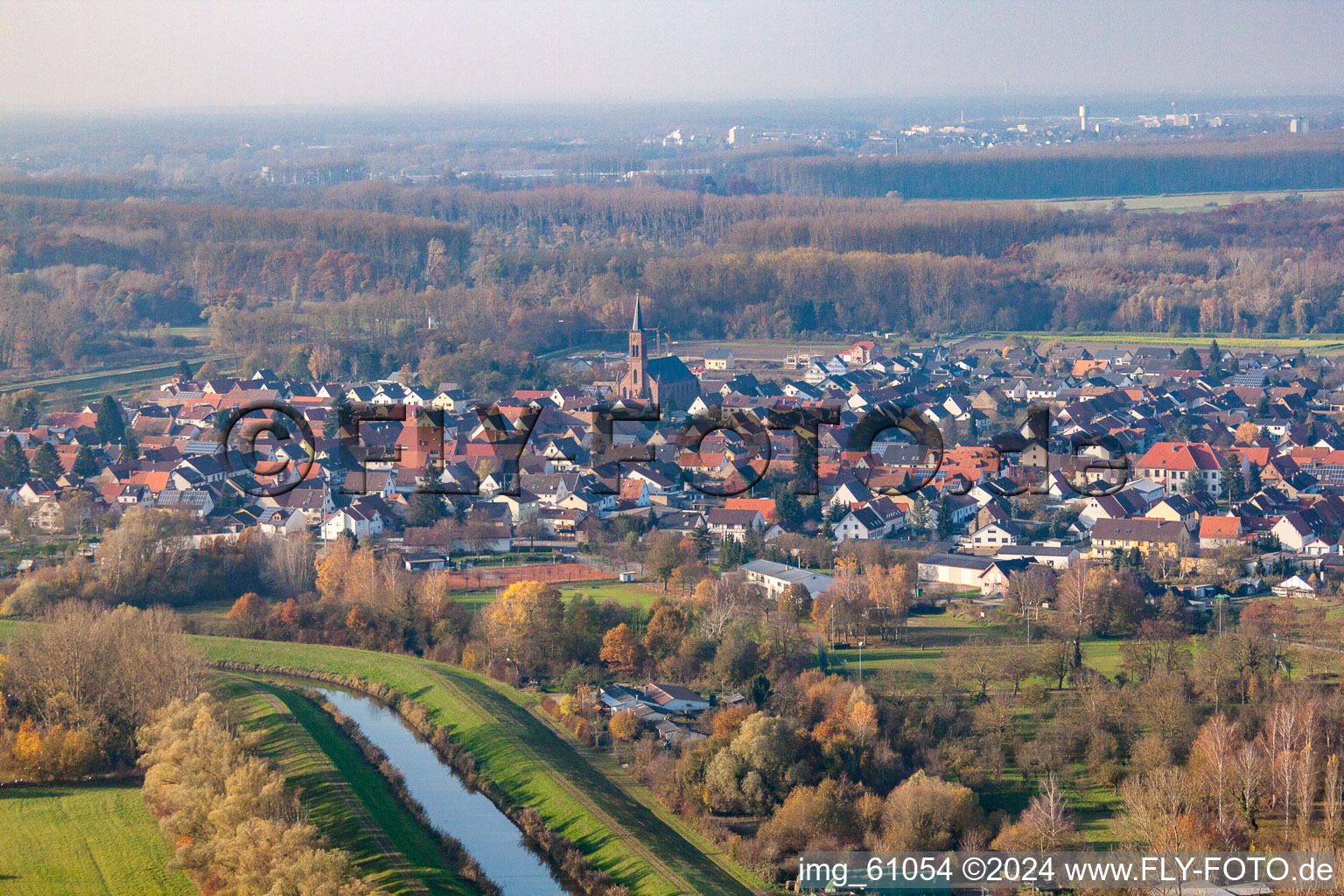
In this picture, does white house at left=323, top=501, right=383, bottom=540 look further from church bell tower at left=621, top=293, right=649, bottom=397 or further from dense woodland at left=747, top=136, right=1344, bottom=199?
dense woodland at left=747, top=136, right=1344, bottom=199

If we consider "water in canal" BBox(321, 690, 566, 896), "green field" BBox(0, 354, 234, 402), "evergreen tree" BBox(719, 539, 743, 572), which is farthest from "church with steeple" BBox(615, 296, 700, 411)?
"water in canal" BBox(321, 690, 566, 896)

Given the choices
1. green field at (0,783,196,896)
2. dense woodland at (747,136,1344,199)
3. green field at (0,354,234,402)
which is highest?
dense woodland at (747,136,1344,199)

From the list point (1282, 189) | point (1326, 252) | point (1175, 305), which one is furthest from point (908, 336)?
point (1282, 189)

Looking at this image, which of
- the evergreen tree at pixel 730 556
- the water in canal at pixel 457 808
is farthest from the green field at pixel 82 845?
the evergreen tree at pixel 730 556

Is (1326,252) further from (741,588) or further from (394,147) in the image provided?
(394,147)

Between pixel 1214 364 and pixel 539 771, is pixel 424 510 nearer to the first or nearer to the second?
pixel 539 771

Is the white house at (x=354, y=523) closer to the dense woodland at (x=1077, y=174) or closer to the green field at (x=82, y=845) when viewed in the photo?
the green field at (x=82, y=845)

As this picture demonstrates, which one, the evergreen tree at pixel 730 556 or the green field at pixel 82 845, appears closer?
the green field at pixel 82 845
